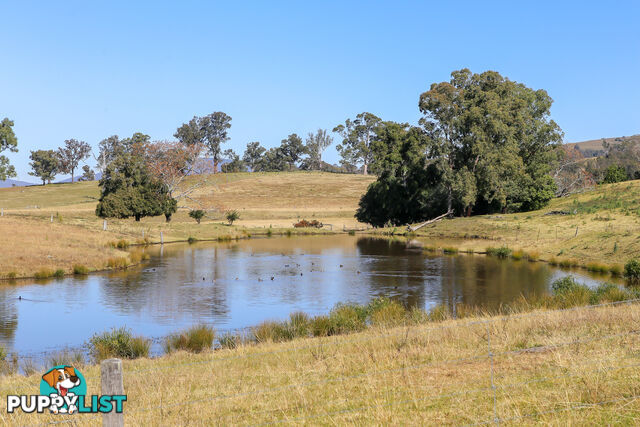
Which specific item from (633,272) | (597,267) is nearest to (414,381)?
(633,272)

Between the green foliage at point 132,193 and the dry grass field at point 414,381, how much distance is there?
200ft

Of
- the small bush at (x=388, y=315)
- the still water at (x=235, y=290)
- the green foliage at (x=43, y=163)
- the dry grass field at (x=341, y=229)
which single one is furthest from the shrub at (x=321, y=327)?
the green foliage at (x=43, y=163)

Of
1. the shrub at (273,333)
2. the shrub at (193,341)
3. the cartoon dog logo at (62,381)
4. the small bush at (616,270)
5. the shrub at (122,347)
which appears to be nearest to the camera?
the cartoon dog logo at (62,381)

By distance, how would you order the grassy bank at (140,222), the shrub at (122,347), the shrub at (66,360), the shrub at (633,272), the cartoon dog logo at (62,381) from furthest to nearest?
the grassy bank at (140,222), the shrub at (633,272), the shrub at (122,347), the shrub at (66,360), the cartoon dog logo at (62,381)

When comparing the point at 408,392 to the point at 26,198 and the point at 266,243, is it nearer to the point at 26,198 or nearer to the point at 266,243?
the point at 266,243

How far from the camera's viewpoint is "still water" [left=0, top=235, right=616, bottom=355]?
24266mm

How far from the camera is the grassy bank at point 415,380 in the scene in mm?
8820

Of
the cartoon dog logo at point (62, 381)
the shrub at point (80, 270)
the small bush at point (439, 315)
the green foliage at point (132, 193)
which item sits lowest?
the shrub at point (80, 270)

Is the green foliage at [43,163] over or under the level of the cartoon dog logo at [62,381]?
over

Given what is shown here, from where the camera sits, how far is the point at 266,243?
62969 mm

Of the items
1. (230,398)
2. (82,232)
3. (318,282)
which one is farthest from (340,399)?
(82,232)

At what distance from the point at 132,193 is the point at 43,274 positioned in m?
38.7

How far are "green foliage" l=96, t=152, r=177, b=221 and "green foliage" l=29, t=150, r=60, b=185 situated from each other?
317 feet

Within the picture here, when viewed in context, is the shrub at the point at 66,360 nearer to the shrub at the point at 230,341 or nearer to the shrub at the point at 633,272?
the shrub at the point at 230,341
